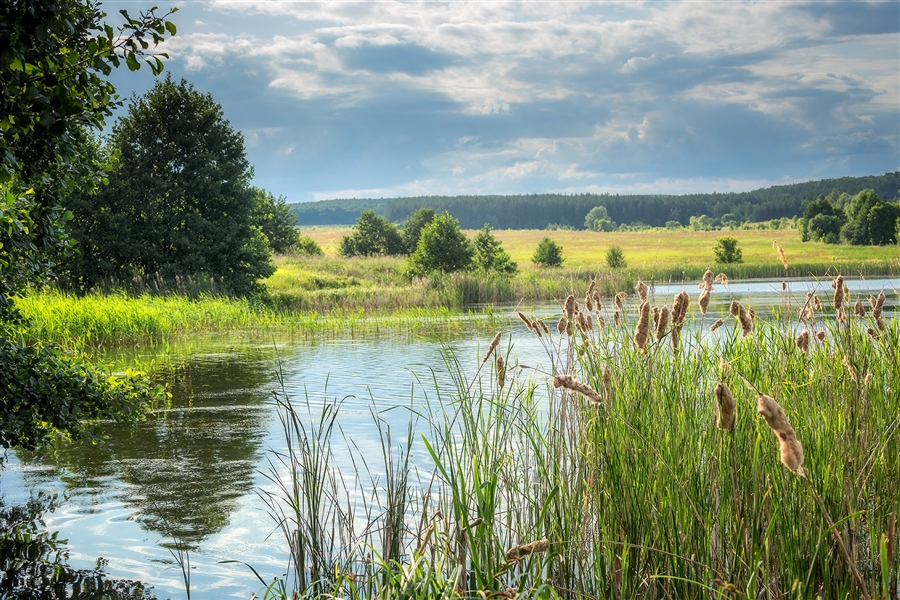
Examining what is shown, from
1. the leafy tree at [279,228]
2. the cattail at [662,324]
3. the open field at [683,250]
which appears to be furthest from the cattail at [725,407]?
the leafy tree at [279,228]

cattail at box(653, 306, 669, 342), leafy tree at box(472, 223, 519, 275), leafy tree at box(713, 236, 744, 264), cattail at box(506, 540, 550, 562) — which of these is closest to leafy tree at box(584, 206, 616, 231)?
leafy tree at box(713, 236, 744, 264)

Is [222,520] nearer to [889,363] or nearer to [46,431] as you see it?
[46,431]

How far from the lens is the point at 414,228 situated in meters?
56.8

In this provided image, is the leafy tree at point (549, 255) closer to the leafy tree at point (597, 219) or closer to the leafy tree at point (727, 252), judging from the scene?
the leafy tree at point (727, 252)

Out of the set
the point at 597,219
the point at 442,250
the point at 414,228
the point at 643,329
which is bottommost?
the point at 643,329

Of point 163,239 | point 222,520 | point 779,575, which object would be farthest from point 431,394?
point 163,239

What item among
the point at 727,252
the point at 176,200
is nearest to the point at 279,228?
the point at 176,200

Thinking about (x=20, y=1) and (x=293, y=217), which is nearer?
(x=20, y=1)

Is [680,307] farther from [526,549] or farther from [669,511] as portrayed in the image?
[526,549]

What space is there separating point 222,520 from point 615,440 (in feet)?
10.1

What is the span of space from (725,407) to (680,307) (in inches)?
59.3

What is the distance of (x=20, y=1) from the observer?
11.0 feet

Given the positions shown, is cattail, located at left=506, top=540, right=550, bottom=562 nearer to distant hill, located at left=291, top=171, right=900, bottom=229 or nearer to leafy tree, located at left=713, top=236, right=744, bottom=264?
leafy tree, located at left=713, top=236, right=744, bottom=264

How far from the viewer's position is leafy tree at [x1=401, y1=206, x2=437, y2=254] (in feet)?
181
